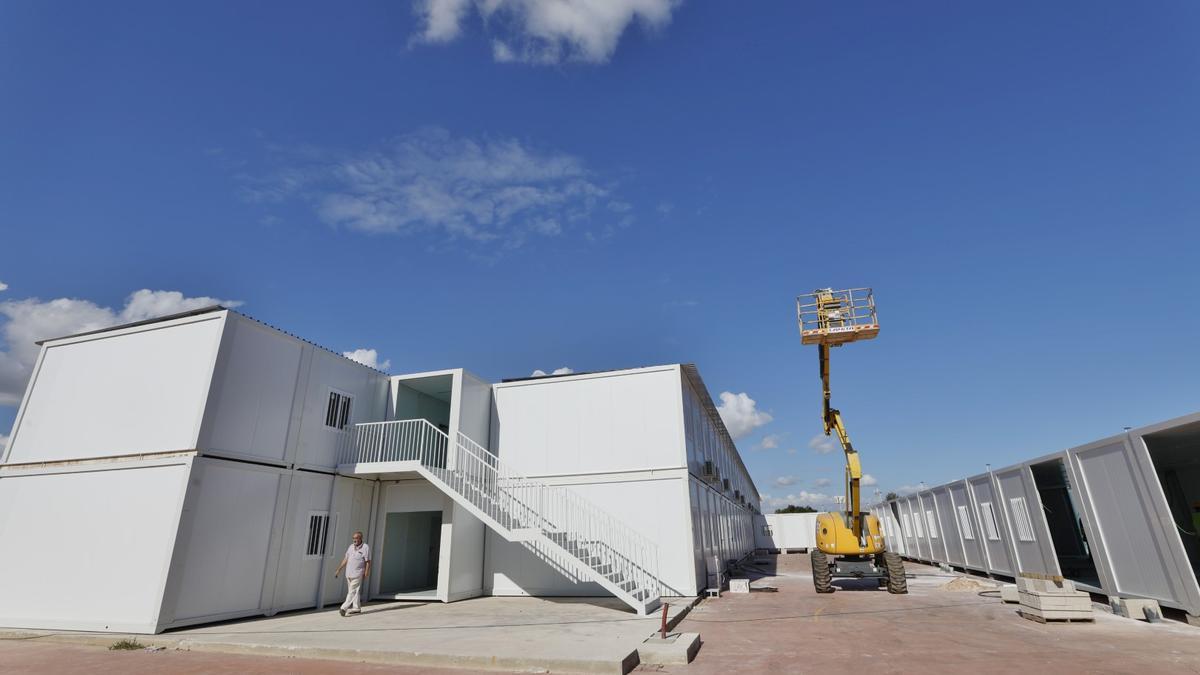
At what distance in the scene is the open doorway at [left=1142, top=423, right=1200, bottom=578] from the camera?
33.9 feet

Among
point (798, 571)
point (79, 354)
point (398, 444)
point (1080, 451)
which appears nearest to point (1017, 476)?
point (1080, 451)

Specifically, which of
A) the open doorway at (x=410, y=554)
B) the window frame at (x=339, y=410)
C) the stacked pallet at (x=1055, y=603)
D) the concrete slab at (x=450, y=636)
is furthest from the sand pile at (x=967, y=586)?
the window frame at (x=339, y=410)

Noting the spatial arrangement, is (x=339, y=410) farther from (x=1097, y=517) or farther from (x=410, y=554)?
(x=1097, y=517)

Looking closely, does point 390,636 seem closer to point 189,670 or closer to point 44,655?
point 189,670

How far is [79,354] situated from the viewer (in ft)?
41.9

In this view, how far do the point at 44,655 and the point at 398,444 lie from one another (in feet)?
24.5

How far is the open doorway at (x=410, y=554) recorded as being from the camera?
15.5 m

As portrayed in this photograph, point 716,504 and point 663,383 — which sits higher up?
point 663,383

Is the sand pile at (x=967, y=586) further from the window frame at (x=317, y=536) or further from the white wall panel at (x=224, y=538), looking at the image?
the white wall panel at (x=224, y=538)

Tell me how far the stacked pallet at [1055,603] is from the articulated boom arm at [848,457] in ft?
15.5

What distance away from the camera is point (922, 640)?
28.9 feet

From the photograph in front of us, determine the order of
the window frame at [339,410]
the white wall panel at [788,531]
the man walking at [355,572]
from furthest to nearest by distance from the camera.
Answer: the white wall panel at [788,531], the window frame at [339,410], the man walking at [355,572]

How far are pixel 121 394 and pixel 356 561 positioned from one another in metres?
6.41

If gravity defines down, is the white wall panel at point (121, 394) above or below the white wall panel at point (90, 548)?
above
